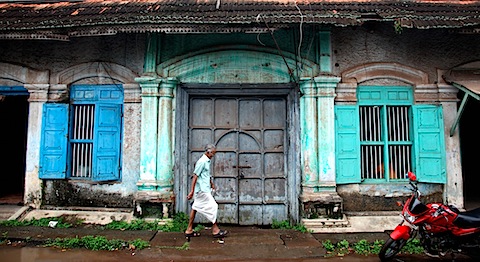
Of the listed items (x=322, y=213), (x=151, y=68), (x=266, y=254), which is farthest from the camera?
(x=151, y=68)

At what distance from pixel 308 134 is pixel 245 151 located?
1.27m

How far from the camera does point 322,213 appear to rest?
19.9ft

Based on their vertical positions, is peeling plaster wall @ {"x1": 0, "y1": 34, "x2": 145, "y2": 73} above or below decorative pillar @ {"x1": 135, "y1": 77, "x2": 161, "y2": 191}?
above

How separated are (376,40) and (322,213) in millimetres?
3554

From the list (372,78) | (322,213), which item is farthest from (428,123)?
(322,213)

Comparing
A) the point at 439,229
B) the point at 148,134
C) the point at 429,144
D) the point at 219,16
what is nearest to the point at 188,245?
the point at 148,134

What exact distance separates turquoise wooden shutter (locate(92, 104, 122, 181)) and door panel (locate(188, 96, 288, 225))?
4.72 ft

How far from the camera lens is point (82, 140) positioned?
6.72 metres

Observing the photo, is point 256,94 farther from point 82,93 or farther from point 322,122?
point 82,93

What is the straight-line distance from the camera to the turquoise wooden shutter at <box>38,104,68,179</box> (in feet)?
21.6

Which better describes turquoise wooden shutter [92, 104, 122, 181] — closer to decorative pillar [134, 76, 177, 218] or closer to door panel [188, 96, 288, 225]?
decorative pillar [134, 76, 177, 218]

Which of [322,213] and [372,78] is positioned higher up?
[372,78]

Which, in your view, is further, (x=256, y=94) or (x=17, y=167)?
(x=17, y=167)

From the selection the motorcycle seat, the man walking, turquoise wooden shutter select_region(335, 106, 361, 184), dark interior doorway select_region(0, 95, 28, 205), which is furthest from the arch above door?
dark interior doorway select_region(0, 95, 28, 205)
